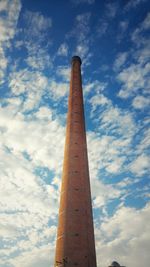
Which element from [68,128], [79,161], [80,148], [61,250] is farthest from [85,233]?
[68,128]

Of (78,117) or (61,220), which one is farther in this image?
(78,117)

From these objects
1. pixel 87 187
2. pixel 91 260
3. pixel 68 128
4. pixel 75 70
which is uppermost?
pixel 75 70

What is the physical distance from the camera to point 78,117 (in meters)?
18.8

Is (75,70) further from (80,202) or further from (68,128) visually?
(80,202)

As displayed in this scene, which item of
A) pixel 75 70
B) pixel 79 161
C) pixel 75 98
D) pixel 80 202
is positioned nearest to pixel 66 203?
pixel 80 202

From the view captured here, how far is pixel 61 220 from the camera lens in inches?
551

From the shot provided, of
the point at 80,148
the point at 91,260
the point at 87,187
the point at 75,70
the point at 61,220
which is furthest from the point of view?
the point at 75,70

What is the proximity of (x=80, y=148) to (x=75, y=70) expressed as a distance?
9222 mm

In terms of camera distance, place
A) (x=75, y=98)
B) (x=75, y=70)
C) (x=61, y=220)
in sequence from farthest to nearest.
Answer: (x=75, y=70)
(x=75, y=98)
(x=61, y=220)

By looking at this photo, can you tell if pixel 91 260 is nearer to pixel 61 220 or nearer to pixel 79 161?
pixel 61 220

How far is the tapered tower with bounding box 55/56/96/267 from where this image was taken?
1268 cm

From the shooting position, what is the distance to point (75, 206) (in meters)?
14.1

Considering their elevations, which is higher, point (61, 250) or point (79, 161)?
point (79, 161)

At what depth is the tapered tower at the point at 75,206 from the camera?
1268cm
